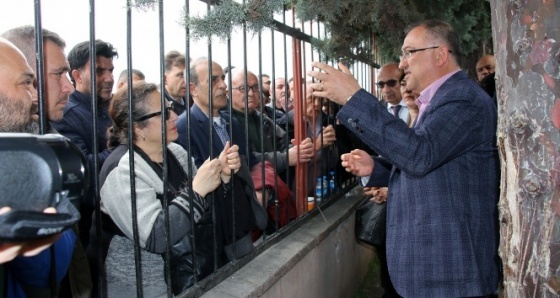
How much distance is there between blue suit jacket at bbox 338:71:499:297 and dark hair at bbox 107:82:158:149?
942mm

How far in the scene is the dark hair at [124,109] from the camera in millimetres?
2287

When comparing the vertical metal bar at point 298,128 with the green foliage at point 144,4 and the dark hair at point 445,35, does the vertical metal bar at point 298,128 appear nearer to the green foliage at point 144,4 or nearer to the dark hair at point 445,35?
the dark hair at point 445,35

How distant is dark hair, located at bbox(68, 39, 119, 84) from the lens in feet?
10.0

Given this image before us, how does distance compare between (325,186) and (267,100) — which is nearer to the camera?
(325,186)

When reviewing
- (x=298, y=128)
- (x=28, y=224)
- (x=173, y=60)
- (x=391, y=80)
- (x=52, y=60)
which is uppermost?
(x=173, y=60)

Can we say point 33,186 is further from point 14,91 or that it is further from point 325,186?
point 325,186

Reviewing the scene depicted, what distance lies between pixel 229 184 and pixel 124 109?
617mm

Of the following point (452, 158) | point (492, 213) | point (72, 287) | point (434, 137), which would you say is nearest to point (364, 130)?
point (434, 137)

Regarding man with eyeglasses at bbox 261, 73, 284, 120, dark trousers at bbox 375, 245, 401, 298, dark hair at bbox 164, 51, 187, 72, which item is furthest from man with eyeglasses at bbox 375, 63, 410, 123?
dark hair at bbox 164, 51, 187, 72

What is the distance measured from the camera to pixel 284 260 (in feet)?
9.13

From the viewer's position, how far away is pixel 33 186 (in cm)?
75

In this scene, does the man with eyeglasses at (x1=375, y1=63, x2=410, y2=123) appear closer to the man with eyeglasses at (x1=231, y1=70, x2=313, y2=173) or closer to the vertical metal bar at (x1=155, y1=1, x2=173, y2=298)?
the man with eyeglasses at (x1=231, y1=70, x2=313, y2=173)

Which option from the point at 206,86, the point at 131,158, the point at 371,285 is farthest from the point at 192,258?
the point at 371,285

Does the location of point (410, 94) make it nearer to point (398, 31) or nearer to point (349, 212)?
point (398, 31)
